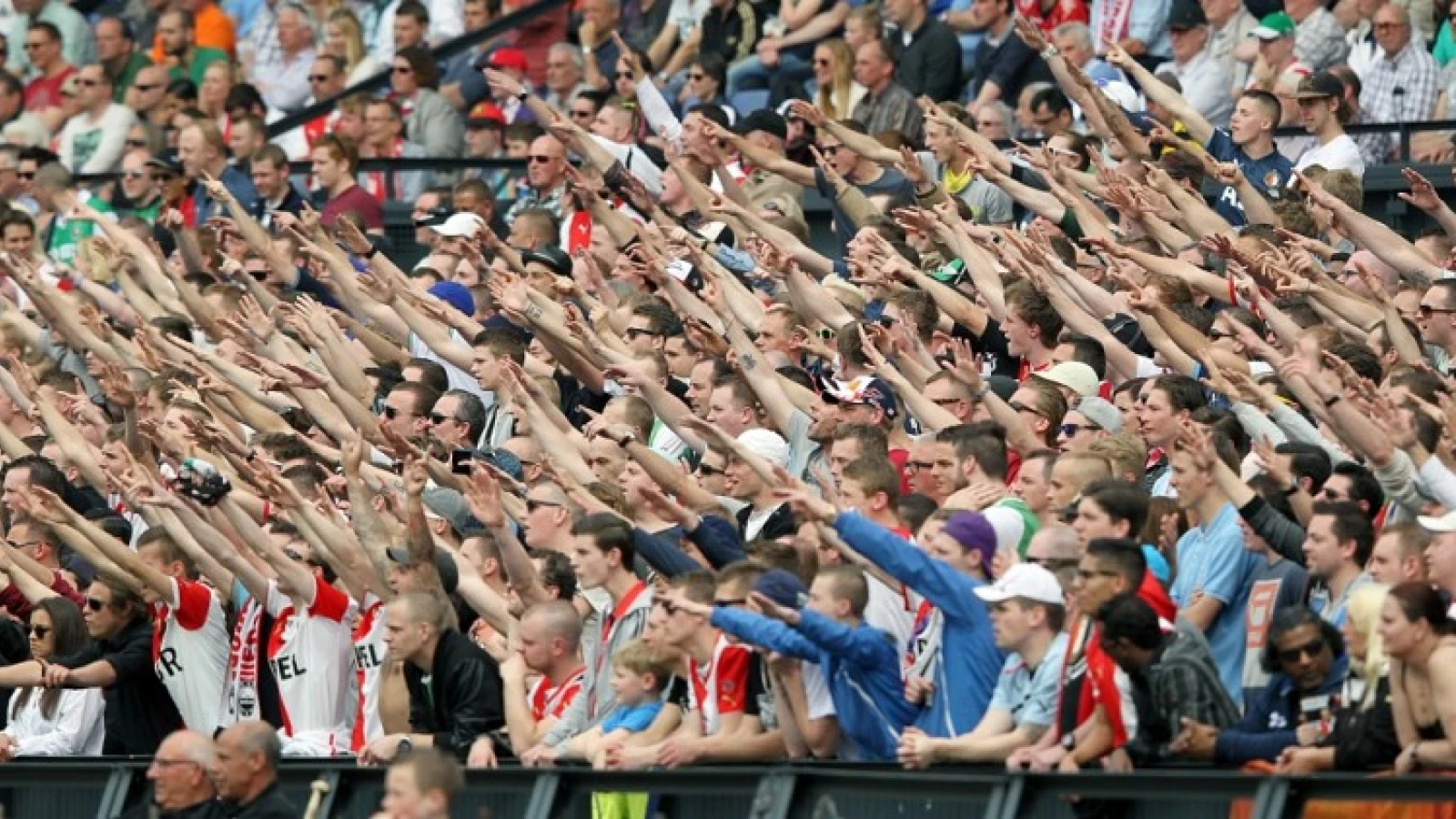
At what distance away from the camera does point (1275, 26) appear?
19.4 metres

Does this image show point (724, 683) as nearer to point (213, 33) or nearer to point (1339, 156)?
point (1339, 156)

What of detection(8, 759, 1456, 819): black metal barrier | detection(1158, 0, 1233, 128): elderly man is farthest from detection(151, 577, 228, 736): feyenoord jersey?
detection(1158, 0, 1233, 128): elderly man

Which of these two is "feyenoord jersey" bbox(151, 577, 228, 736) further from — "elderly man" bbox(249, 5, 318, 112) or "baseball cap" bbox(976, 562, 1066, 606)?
"elderly man" bbox(249, 5, 318, 112)

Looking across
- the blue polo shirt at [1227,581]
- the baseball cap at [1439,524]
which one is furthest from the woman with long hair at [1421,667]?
the blue polo shirt at [1227,581]

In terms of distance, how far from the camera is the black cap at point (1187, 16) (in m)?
20.1

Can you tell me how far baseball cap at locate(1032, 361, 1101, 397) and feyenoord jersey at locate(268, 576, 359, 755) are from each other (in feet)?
10.1

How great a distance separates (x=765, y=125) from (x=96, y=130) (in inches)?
295

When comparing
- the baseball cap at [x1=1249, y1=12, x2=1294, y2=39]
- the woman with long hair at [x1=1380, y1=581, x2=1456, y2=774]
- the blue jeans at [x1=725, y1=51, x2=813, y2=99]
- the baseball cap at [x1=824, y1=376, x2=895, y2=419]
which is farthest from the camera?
the blue jeans at [x1=725, y1=51, x2=813, y2=99]

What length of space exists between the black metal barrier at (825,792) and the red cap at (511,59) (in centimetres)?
1156

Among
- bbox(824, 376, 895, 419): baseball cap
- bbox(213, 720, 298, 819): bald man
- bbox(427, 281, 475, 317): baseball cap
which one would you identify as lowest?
bbox(427, 281, 475, 317): baseball cap

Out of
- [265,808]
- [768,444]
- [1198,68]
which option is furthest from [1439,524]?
[1198,68]

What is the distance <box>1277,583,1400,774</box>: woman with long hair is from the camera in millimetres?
10242

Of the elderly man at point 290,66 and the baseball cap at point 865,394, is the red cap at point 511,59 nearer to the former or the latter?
the elderly man at point 290,66

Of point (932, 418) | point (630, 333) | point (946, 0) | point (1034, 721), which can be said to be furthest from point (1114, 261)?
point (946, 0)
